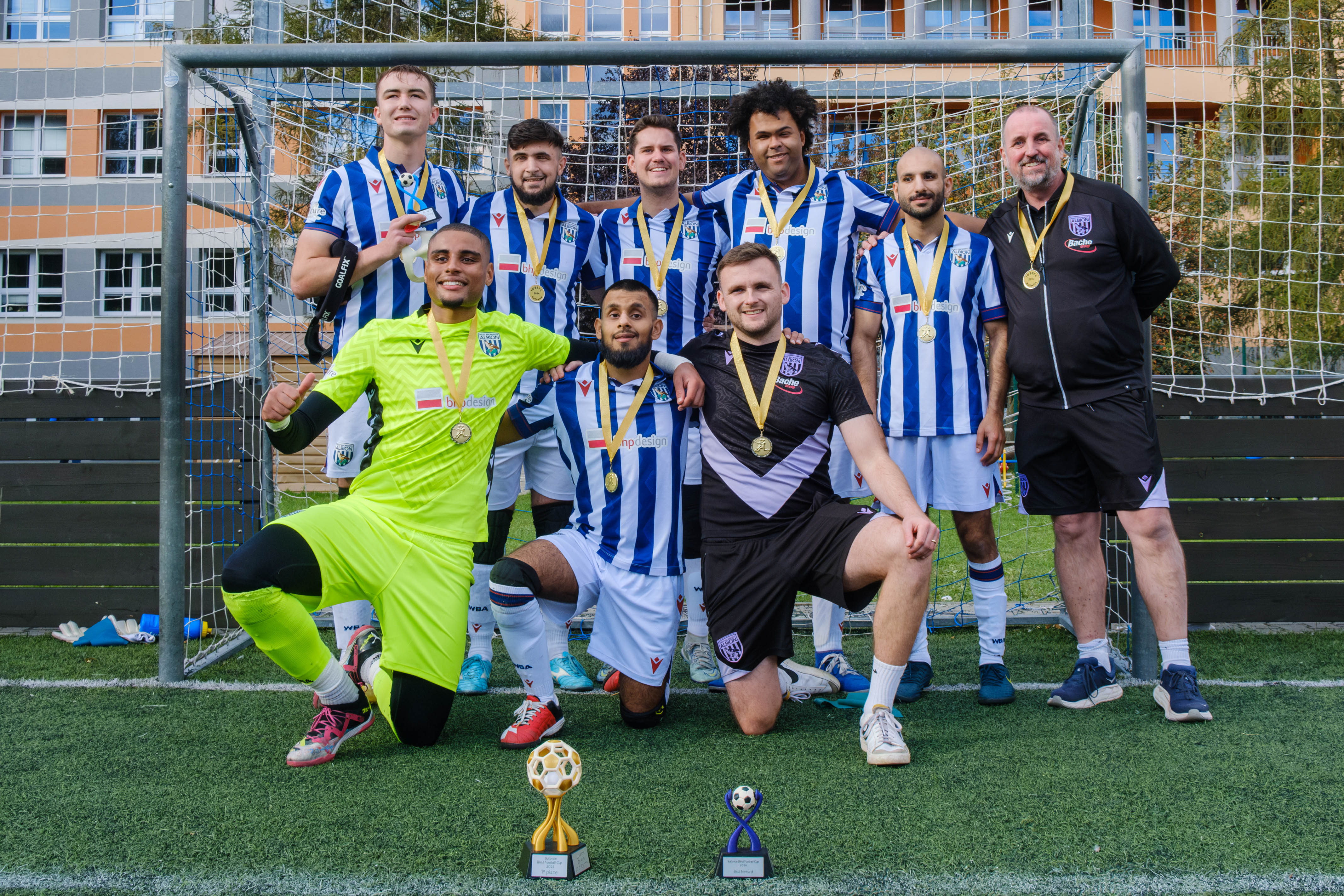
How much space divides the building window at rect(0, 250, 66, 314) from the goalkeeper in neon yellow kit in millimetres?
5311

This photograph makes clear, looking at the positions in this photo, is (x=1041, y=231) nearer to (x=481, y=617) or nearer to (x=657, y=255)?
(x=657, y=255)

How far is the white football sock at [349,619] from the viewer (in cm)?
375

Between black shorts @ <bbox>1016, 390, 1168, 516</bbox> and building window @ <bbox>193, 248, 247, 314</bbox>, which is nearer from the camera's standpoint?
black shorts @ <bbox>1016, 390, 1168, 516</bbox>

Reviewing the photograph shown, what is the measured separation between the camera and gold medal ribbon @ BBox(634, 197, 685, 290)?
12.9 ft

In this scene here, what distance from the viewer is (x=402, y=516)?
3.20 meters

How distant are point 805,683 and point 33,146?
12.2m

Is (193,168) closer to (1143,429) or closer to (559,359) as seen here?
(559,359)

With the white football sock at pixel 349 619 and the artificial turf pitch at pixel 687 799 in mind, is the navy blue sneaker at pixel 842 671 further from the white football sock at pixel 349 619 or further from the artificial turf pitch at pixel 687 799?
the white football sock at pixel 349 619

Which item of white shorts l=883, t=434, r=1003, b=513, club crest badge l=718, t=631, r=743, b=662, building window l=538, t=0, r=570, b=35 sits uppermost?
building window l=538, t=0, r=570, b=35

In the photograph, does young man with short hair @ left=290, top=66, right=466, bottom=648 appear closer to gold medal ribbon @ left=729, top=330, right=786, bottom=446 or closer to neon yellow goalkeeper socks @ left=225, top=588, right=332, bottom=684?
neon yellow goalkeeper socks @ left=225, top=588, right=332, bottom=684

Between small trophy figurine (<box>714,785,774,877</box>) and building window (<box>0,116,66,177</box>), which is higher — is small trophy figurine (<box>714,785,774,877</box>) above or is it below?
below

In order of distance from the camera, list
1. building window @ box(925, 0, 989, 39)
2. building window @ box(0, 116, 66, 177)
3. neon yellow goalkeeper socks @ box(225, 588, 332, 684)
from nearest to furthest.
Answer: neon yellow goalkeeper socks @ box(225, 588, 332, 684) < building window @ box(925, 0, 989, 39) < building window @ box(0, 116, 66, 177)

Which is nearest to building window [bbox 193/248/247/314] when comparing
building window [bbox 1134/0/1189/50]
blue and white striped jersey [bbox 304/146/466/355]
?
blue and white striped jersey [bbox 304/146/466/355]

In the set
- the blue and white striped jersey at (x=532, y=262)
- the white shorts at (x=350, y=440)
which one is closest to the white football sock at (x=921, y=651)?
the blue and white striped jersey at (x=532, y=262)
